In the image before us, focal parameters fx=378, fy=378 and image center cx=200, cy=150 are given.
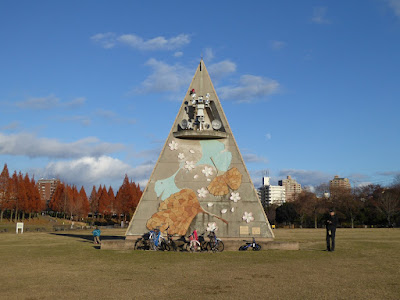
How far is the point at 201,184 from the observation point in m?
27.2

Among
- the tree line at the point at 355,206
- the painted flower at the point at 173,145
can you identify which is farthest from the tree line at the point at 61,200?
the painted flower at the point at 173,145

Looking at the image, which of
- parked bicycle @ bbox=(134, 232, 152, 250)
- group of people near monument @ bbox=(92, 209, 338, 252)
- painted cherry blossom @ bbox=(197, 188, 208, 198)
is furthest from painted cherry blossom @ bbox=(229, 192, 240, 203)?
parked bicycle @ bbox=(134, 232, 152, 250)

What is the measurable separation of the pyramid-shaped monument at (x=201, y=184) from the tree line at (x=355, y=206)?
218 ft

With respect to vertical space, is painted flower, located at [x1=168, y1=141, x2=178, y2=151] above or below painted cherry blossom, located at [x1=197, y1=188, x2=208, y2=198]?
above

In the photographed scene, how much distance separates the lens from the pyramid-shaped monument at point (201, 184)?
2622 centimetres

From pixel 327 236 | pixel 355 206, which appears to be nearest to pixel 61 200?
pixel 355 206

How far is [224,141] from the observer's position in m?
28.3

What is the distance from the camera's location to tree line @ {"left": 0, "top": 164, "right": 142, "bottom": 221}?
82250 millimetres

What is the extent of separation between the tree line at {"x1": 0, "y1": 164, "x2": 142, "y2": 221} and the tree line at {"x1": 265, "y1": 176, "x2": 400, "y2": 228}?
47078mm

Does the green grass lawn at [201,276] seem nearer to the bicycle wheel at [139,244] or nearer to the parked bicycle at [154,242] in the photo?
the parked bicycle at [154,242]

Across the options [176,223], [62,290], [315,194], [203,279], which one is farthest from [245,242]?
[315,194]

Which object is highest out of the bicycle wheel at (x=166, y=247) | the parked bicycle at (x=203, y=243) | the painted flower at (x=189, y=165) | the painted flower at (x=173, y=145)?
the painted flower at (x=173, y=145)

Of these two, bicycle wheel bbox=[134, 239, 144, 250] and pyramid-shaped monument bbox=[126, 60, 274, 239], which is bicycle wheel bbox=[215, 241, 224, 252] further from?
bicycle wheel bbox=[134, 239, 144, 250]

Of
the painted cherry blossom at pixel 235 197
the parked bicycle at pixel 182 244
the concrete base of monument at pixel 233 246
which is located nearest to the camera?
the parked bicycle at pixel 182 244
